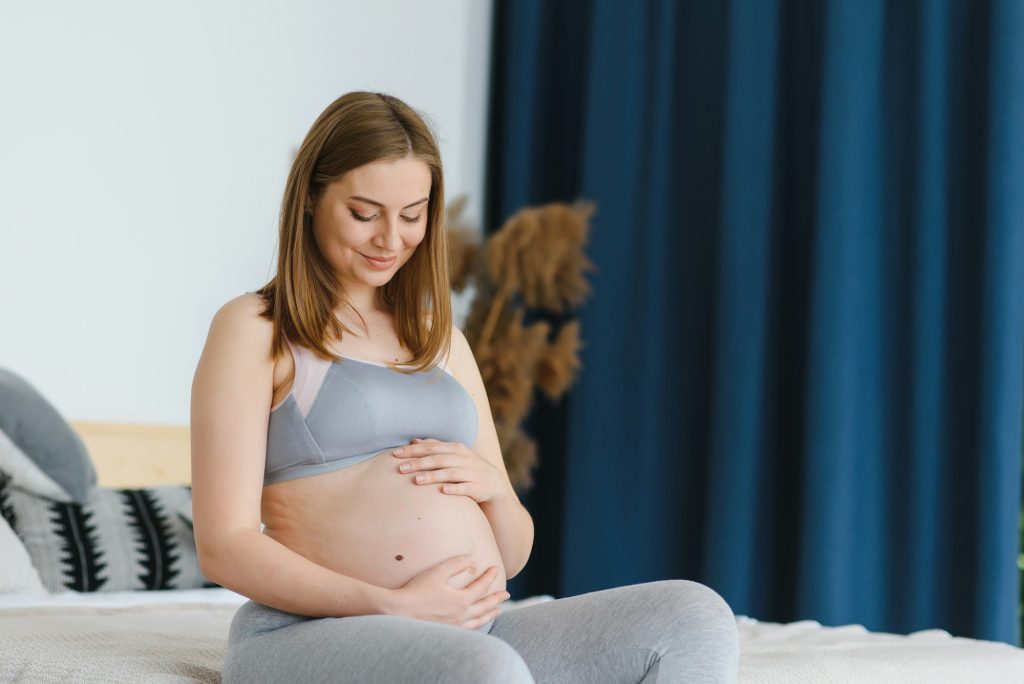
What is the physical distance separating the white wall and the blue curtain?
3.32ft

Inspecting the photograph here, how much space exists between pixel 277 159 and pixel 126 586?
4.91ft

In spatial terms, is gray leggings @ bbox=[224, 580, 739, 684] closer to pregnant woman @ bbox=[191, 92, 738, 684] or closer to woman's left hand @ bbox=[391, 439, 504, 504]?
pregnant woman @ bbox=[191, 92, 738, 684]

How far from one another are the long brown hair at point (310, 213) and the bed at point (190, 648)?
1.43 ft

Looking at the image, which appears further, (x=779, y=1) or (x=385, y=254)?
(x=779, y=1)

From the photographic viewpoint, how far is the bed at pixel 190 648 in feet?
4.57

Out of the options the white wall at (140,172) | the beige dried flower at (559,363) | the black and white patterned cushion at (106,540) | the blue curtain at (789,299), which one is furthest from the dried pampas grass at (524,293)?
the black and white patterned cushion at (106,540)

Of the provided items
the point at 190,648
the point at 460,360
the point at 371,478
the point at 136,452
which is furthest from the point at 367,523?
the point at 136,452

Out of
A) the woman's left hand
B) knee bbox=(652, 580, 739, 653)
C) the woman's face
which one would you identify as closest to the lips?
the woman's face

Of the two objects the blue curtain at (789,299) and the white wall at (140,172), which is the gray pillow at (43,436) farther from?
the blue curtain at (789,299)

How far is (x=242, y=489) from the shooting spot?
1265 mm

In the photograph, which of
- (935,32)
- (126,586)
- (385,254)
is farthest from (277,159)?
(385,254)

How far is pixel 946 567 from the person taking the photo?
128 inches

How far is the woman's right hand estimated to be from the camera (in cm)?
126

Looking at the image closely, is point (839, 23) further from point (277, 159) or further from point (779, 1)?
point (277, 159)
